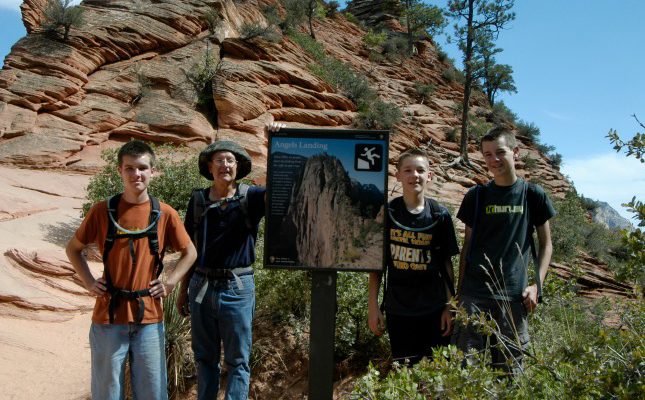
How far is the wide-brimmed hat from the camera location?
336 cm

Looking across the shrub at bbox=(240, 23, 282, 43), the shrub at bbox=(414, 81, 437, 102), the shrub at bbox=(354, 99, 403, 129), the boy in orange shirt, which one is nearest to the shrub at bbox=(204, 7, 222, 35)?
the shrub at bbox=(240, 23, 282, 43)

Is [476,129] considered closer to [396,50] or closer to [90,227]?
[396,50]

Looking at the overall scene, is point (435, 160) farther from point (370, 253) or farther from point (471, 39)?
point (370, 253)

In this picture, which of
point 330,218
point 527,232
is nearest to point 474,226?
point 527,232

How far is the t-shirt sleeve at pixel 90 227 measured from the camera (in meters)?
3.02

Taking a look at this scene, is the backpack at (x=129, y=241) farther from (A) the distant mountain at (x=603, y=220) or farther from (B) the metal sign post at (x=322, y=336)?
(A) the distant mountain at (x=603, y=220)

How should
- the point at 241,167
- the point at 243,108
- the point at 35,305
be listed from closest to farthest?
the point at 241,167
the point at 35,305
the point at 243,108

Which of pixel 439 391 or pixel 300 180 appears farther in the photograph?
pixel 300 180

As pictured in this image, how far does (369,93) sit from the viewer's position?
69.2ft

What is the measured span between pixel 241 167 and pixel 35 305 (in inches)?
162

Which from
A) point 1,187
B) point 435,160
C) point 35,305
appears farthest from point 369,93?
point 35,305

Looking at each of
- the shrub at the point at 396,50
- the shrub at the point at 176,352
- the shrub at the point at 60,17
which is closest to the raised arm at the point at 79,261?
the shrub at the point at 176,352

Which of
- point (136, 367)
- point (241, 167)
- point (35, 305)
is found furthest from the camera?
point (35, 305)

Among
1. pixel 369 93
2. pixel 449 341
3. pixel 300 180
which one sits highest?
pixel 369 93
